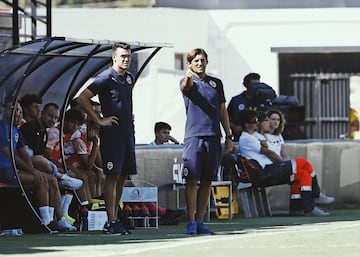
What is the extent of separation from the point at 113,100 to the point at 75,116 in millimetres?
2916

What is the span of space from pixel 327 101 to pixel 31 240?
18.9m

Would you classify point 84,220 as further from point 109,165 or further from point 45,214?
point 109,165

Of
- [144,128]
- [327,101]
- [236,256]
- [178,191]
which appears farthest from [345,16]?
[236,256]

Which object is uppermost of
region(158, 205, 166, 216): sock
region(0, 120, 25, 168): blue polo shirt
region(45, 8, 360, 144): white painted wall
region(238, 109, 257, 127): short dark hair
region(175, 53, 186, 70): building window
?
region(45, 8, 360, 144): white painted wall

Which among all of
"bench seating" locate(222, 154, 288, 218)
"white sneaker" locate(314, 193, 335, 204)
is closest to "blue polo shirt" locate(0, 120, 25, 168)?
"bench seating" locate(222, 154, 288, 218)

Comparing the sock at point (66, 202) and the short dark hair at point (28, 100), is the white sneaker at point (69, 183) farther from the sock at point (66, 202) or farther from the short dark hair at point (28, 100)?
the short dark hair at point (28, 100)

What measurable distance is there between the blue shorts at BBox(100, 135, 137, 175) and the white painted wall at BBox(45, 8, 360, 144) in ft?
50.7

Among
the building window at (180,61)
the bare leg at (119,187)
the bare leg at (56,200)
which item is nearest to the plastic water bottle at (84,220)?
the bare leg at (56,200)

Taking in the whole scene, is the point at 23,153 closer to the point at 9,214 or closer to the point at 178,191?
the point at 9,214

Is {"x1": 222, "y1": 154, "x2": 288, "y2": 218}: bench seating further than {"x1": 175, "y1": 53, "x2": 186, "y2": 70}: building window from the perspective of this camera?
No

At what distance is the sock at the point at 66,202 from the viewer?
16828 millimetres

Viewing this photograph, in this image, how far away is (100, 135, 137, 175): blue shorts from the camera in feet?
49.2

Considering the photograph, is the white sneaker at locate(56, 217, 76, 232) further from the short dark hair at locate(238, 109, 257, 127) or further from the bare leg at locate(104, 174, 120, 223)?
the short dark hair at locate(238, 109, 257, 127)

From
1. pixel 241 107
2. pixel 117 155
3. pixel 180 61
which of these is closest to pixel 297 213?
pixel 241 107
